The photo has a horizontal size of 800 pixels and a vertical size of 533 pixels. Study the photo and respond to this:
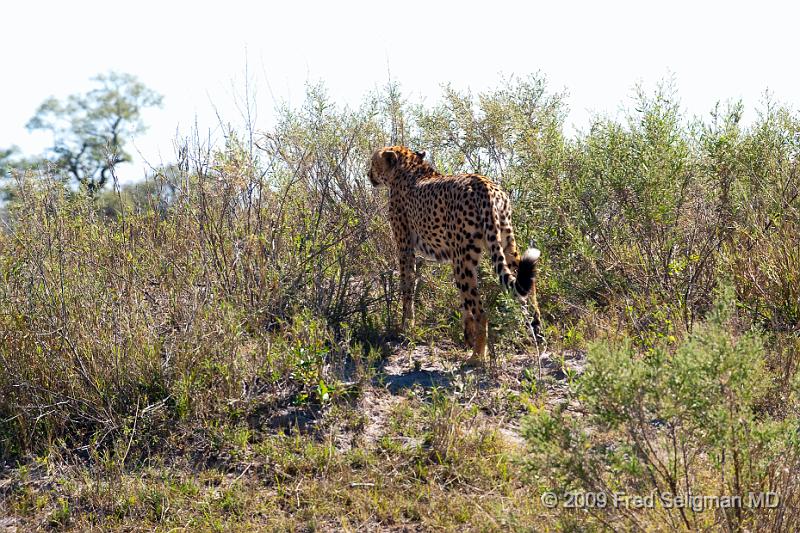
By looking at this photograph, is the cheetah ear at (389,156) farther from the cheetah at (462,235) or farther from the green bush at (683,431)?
the green bush at (683,431)

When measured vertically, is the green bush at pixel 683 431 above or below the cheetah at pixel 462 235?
below

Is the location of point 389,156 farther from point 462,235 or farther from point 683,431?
point 683,431

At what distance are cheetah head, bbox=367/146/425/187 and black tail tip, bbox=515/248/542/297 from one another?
1.84 metres

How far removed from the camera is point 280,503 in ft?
12.3

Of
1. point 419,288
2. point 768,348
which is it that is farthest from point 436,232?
point 768,348

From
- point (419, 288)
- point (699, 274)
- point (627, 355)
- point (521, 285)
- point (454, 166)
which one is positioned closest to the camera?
point (627, 355)

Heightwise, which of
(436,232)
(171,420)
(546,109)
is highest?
(546,109)

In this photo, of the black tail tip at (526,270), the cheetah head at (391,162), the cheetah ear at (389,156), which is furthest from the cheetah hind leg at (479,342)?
the cheetah ear at (389,156)

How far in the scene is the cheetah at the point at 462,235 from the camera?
16.8 ft

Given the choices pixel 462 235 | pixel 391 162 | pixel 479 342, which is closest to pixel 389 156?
pixel 391 162

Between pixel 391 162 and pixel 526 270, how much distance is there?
6.63ft

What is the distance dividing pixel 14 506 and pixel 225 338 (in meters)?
1.27

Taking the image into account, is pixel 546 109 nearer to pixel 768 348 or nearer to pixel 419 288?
pixel 419 288

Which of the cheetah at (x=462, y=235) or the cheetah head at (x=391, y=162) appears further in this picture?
the cheetah head at (x=391, y=162)
